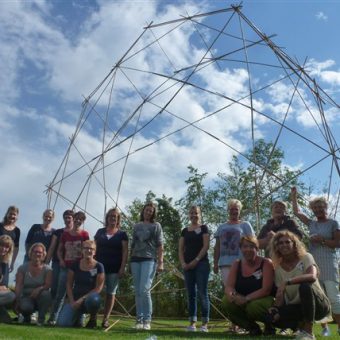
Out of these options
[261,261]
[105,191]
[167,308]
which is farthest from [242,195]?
[261,261]

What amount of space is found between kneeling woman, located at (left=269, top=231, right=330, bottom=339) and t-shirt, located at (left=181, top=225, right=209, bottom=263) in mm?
1730

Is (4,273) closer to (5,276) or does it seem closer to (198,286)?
(5,276)

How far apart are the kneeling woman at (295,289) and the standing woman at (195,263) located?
164 cm

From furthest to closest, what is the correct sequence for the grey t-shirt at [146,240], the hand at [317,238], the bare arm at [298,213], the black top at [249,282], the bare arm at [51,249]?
the bare arm at [51,249] < the grey t-shirt at [146,240] < the bare arm at [298,213] < the hand at [317,238] < the black top at [249,282]

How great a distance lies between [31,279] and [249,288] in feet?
10.9

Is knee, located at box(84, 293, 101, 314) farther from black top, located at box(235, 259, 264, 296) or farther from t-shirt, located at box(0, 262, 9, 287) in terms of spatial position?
black top, located at box(235, 259, 264, 296)

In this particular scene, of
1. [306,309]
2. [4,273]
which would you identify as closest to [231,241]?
[306,309]

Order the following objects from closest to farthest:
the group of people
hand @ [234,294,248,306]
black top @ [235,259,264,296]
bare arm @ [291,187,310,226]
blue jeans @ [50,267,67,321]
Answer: the group of people, hand @ [234,294,248,306], black top @ [235,259,264,296], bare arm @ [291,187,310,226], blue jeans @ [50,267,67,321]

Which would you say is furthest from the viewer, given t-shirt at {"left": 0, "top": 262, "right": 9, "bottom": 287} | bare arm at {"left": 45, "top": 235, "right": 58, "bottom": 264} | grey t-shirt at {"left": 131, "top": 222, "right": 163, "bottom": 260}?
bare arm at {"left": 45, "top": 235, "right": 58, "bottom": 264}

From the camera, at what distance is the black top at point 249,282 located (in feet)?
17.1

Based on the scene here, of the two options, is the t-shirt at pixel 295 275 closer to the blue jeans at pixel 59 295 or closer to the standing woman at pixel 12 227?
the blue jeans at pixel 59 295

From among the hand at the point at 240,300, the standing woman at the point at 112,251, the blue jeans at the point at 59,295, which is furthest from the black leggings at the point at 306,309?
the blue jeans at the point at 59,295

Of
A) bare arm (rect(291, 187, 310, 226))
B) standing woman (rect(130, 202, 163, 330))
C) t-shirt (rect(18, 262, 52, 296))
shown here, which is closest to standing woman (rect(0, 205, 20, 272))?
t-shirt (rect(18, 262, 52, 296))

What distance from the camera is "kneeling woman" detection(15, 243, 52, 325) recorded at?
6750 mm
